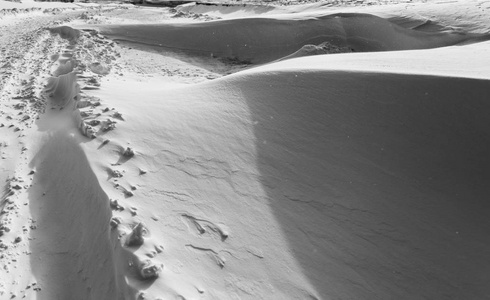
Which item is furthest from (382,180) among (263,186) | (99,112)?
(99,112)

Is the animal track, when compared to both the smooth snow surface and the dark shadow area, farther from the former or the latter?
the dark shadow area

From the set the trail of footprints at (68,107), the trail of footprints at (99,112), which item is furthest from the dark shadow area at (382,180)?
the trail of footprints at (99,112)

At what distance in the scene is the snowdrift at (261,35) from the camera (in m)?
5.57

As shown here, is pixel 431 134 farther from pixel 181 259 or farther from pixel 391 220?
pixel 181 259

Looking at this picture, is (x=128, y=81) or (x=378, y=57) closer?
(x=378, y=57)

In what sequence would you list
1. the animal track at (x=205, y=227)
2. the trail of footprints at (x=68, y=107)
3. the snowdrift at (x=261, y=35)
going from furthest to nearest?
the snowdrift at (x=261, y=35) → the animal track at (x=205, y=227) → the trail of footprints at (x=68, y=107)

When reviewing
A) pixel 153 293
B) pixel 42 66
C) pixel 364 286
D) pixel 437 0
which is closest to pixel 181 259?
pixel 153 293

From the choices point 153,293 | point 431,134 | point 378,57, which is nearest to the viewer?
point 153,293

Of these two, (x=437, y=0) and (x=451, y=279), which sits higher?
(x=437, y=0)

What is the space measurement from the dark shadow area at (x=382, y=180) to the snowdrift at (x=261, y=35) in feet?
9.56

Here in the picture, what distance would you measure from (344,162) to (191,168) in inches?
37.7

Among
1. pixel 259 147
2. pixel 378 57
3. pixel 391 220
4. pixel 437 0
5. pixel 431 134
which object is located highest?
pixel 437 0

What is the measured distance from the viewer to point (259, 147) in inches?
109

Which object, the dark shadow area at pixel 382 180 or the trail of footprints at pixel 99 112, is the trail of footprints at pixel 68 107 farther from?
the dark shadow area at pixel 382 180
